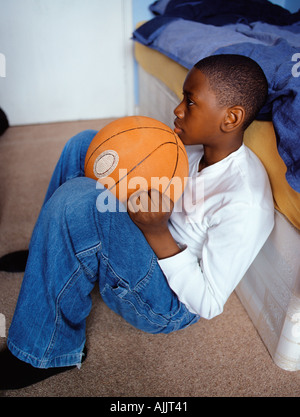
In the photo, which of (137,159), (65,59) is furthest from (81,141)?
(65,59)

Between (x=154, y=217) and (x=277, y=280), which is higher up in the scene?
(x=154, y=217)

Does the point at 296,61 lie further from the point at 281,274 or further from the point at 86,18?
the point at 86,18

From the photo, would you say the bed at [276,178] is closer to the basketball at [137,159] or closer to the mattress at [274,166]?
the mattress at [274,166]

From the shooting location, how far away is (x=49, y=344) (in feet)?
2.60

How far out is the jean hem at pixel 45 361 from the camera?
0.79m

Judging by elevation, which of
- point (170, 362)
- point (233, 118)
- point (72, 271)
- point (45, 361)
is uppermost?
point (233, 118)

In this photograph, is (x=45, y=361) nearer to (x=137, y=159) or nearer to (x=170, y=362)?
(x=170, y=362)

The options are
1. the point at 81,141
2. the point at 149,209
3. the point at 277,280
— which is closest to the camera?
the point at 149,209

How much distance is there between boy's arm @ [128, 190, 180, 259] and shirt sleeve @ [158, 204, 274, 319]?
0.10 ft

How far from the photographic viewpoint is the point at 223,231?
2.50 feet

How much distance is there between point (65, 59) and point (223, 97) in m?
2.20

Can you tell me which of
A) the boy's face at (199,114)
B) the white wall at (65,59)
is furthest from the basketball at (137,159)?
the white wall at (65,59)

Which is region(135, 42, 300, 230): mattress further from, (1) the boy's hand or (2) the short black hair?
(1) the boy's hand
